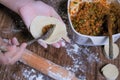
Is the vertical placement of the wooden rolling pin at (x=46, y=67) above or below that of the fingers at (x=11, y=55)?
below

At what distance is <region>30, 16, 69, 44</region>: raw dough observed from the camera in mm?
901

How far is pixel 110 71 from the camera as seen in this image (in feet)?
2.93

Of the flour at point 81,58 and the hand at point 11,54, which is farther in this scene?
the flour at point 81,58

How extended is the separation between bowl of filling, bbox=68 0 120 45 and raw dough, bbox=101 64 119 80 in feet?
0.28

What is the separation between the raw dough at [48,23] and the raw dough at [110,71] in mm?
177

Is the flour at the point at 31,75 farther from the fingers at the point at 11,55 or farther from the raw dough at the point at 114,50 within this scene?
the raw dough at the point at 114,50

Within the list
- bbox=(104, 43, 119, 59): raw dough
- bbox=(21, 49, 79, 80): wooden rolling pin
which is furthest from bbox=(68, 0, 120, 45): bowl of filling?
bbox=(21, 49, 79, 80): wooden rolling pin

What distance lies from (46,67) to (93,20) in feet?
0.76

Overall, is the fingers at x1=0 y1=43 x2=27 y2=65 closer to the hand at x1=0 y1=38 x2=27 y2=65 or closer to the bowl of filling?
the hand at x1=0 y1=38 x2=27 y2=65

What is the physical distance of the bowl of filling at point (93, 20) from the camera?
2.94 feet

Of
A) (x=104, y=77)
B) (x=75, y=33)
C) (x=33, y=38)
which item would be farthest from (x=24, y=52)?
(x=104, y=77)

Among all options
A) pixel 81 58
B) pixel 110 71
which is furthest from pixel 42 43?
pixel 110 71

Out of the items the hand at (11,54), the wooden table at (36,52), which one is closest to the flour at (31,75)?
the wooden table at (36,52)

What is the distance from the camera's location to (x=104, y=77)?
→ 0.90 metres
